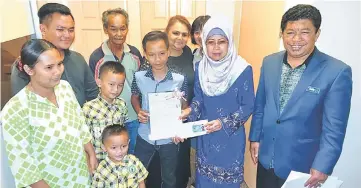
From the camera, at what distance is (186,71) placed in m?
2.36

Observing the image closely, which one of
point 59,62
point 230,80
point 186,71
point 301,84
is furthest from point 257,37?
point 59,62

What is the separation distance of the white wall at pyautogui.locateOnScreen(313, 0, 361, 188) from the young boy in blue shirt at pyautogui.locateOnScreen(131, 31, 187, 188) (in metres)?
1.06

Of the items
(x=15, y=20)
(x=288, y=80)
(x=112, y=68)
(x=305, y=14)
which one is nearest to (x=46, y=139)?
(x=112, y=68)

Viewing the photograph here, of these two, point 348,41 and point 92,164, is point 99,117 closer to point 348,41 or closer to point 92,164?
point 92,164

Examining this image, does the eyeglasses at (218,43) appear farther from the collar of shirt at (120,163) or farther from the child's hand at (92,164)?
the child's hand at (92,164)

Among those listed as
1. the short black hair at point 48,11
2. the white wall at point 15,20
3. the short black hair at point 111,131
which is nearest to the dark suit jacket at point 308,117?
the short black hair at point 111,131

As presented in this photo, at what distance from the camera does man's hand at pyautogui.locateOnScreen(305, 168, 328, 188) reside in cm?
157

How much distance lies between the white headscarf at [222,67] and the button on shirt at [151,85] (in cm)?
21

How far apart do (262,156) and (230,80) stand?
1.81 feet

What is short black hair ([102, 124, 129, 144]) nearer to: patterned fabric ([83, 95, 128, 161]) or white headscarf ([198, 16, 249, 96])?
patterned fabric ([83, 95, 128, 161])

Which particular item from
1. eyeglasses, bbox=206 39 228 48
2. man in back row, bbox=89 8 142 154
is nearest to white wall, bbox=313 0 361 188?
eyeglasses, bbox=206 39 228 48

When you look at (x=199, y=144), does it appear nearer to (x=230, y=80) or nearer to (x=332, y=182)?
(x=230, y=80)

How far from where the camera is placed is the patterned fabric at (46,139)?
138 cm

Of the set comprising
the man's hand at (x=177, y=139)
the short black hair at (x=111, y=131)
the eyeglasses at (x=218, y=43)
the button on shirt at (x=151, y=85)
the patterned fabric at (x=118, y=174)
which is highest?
the eyeglasses at (x=218, y=43)
